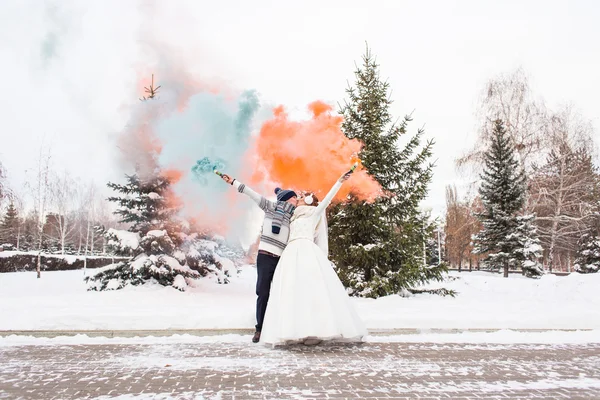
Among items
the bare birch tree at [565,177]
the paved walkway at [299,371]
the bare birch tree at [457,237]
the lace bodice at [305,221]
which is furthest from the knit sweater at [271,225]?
the bare birch tree at [457,237]

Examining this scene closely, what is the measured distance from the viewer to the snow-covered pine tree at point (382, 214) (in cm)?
1226

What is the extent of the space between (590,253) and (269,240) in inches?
1424

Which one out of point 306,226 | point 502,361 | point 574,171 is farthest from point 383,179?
point 574,171

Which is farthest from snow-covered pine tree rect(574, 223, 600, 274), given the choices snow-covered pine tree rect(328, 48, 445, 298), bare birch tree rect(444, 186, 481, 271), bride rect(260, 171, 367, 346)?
bride rect(260, 171, 367, 346)

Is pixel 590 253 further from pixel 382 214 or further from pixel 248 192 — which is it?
pixel 248 192

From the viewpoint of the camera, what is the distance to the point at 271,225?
275 inches

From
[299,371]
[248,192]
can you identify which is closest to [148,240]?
[248,192]

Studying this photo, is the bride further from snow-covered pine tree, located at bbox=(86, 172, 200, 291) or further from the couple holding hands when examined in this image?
snow-covered pine tree, located at bbox=(86, 172, 200, 291)

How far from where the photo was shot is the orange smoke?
332 inches

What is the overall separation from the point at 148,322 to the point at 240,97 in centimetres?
563

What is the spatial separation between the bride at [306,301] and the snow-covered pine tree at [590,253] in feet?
113

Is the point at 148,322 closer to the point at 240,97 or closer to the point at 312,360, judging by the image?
the point at 312,360

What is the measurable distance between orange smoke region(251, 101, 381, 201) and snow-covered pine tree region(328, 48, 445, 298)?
100 inches

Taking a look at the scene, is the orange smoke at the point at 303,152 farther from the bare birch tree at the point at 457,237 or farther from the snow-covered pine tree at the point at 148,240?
the bare birch tree at the point at 457,237
